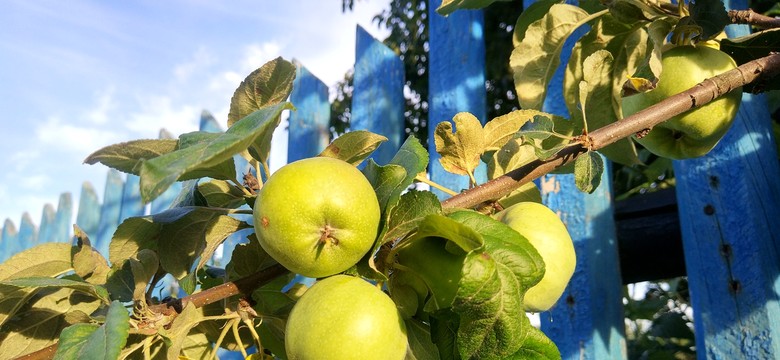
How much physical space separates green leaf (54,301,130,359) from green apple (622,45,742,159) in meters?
0.54

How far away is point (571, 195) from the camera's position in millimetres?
1345

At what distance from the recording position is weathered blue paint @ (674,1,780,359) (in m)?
1.12

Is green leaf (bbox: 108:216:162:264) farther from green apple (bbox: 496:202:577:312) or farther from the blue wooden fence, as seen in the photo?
the blue wooden fence

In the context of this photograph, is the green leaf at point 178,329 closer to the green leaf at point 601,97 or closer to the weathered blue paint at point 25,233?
the green leaf at point 601,97

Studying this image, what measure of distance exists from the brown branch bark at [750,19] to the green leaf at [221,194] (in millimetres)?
570

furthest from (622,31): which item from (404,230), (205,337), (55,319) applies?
(55,319)

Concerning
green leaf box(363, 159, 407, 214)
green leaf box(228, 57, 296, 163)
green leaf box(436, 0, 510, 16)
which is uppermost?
green leaf box(436, 0, 510, 16)

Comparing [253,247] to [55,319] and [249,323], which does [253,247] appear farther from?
[55,319]

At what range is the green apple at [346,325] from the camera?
498 mm

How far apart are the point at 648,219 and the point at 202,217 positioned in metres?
1.06

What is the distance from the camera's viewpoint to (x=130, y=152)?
584 mm

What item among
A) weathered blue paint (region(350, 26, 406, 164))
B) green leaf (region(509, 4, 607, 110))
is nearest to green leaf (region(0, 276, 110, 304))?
green leaf (region(509, 4, 607, 110))

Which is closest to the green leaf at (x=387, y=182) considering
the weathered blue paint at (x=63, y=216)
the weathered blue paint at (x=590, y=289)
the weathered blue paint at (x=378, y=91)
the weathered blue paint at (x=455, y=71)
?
the weathered blue paint at (x=590, y=289)

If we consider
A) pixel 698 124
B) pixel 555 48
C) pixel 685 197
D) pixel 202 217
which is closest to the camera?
pixel 202 217
